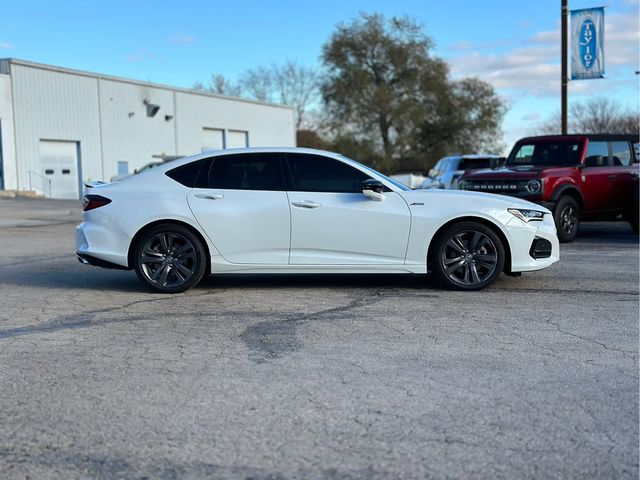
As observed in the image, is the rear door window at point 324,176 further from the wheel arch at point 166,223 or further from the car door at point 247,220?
the wheel arch at point 166,223

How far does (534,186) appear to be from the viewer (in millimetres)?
12625

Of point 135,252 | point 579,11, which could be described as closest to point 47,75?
point 579,11

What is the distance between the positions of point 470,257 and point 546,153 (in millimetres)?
6840

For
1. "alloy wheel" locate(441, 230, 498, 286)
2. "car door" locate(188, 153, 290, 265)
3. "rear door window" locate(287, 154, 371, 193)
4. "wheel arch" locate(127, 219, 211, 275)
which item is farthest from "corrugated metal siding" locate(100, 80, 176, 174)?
"alloy wheel" locate(441, 230, 498, 286)

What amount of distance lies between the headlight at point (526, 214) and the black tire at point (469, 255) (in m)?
0.32

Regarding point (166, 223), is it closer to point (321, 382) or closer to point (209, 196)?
point (209, 196)

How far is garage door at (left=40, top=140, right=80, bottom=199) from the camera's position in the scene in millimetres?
33562

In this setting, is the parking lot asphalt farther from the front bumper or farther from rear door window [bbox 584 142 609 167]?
rear door window [bbox 584 142 609 167]

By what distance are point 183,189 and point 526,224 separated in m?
3.78

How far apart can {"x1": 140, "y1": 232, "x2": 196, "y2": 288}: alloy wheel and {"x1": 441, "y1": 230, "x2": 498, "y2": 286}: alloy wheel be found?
9.13ft

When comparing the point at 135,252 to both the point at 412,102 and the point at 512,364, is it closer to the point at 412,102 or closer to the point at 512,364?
the point at 512,364

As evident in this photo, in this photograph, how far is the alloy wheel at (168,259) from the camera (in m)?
7.91

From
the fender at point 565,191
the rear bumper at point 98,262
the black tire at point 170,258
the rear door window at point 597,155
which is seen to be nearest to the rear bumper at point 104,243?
the rear bumper at point 98,262

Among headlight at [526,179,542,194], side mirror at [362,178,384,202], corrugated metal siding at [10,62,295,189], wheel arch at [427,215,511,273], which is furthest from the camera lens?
corrugated metal siding at [10,62,295,189]
